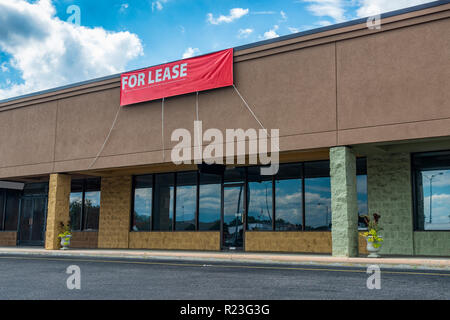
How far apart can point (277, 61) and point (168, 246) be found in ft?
32.4

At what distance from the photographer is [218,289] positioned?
8562mm

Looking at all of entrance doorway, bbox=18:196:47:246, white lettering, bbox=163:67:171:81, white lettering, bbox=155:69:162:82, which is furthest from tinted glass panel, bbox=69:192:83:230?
white lettering, bbox=163:67:171:81

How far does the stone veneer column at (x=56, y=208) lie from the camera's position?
2184cm

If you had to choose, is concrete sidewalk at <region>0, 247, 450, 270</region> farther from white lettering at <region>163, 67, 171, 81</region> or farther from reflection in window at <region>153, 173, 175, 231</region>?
white lettering at <region>163, 67, 171, 81</region>

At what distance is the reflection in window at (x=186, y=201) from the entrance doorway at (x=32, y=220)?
9255 mm

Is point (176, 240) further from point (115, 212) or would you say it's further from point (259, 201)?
point (259, 201)

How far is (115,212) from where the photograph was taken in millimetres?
23938

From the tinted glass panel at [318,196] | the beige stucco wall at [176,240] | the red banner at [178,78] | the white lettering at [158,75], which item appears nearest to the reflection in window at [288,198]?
the tinted glass panel at [318,196]

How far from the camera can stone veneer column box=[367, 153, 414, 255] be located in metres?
16.8

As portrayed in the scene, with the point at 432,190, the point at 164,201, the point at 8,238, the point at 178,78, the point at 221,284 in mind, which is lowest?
the point at 221,284

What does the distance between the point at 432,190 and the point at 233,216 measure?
7.72 metres

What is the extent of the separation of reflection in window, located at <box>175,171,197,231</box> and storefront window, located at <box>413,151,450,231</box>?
30.2 feet

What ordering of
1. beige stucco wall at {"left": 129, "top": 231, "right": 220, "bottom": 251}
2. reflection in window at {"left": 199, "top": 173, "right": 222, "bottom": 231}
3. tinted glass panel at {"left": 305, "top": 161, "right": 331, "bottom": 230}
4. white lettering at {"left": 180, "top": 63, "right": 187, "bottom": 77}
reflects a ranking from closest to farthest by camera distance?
1. tinted glass panel at {"left": 305, "top": 161, "right": 331, "bottom": 230}
2. white lettering at {"left": 180, "top": 63, "right": 187, "bottom": 77}
3. beige stucco wall at {"left": 129, "top": 231, "right": 220, "bottom": 251}
4. reflection in window at {"left": 199, "top": 173, "right": 222, "bottom": 231}

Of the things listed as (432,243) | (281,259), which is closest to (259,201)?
(281,259)
